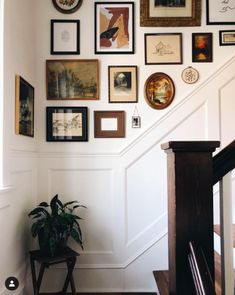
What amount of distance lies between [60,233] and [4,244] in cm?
47

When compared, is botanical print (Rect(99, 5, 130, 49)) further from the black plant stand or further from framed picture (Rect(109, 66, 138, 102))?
the black plant stand

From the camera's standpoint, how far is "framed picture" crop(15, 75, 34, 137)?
221cm

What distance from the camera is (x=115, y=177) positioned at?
2713 mm

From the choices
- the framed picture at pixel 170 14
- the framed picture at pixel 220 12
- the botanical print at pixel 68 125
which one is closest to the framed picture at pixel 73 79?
the botanical print at pixel 68 125

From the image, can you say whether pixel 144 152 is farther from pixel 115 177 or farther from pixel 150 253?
pixel 150 253

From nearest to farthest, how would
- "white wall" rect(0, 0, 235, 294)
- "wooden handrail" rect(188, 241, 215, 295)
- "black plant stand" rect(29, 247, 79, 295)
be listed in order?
1. "wooden handrail" rect(188, 241, 215, 295)
2. "black plant stand" rect(29, 247, 79, 295)
3. "white wall" rect(0, 0, 235, 294)

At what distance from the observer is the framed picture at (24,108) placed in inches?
87.1

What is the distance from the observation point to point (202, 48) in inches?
108

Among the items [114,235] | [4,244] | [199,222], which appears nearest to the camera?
[199,222]

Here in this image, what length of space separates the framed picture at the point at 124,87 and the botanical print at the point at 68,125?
1.20ft

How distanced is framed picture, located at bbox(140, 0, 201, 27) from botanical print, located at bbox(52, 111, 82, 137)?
1.08 m

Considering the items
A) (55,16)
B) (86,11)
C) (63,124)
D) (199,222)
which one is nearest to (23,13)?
(55,16)

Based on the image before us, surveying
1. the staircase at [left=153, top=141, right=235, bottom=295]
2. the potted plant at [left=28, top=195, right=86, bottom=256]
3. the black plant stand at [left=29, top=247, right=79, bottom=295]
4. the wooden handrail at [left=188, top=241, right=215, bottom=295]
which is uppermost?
the staircase at [left=153, top=141, right=235, bottom=295]

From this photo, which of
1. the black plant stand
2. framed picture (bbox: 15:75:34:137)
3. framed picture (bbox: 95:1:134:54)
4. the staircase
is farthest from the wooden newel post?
framed picture (bbox: 95:1:134:54)
